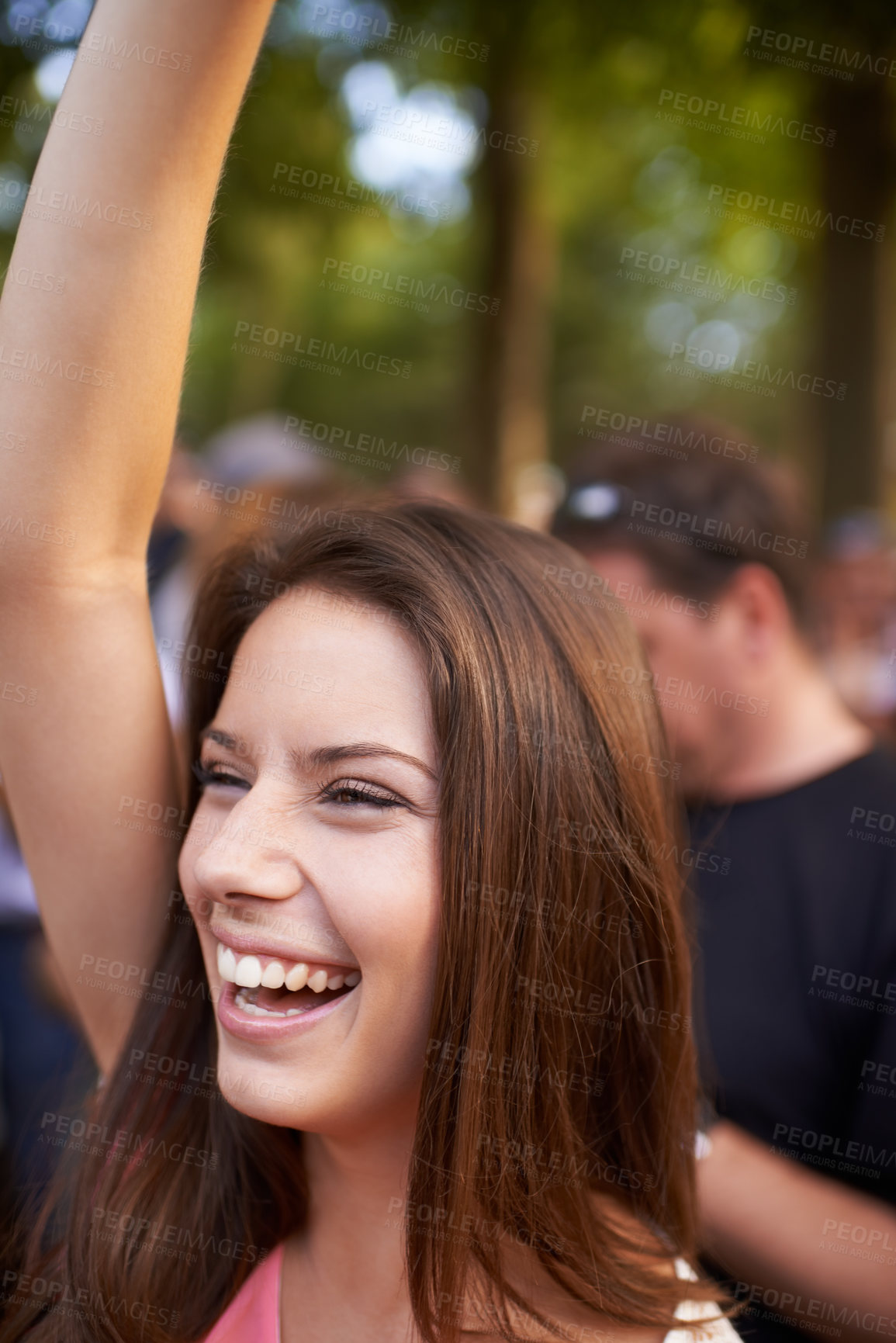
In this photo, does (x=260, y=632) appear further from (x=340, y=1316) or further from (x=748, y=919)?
(x=748, y=919)

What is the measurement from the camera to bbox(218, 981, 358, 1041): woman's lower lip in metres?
1.48

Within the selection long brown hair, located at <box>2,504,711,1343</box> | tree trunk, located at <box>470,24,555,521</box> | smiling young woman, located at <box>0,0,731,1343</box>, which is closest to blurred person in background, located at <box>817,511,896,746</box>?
tree trunk, located at <box>470,24,555,521</box>

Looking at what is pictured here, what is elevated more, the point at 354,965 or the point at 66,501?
the point at 66,501

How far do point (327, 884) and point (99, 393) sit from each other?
0.71 metres

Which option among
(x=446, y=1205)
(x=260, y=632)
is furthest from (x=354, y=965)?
(x=260, y=632)

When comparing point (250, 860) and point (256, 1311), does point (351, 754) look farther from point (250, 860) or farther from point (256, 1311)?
point (256, 1311)

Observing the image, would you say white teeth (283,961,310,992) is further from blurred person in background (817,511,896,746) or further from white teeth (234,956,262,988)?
blurred person in background (817,511,896,746)

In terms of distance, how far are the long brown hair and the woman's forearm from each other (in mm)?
386

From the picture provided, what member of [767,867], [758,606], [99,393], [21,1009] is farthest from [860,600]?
[99,393]

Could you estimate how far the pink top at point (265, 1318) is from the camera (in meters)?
1.65

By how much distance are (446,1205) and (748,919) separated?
1280 mm

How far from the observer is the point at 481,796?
1.54 m

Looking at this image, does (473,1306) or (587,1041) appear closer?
(473,1306)

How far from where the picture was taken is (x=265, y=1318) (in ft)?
5.47
